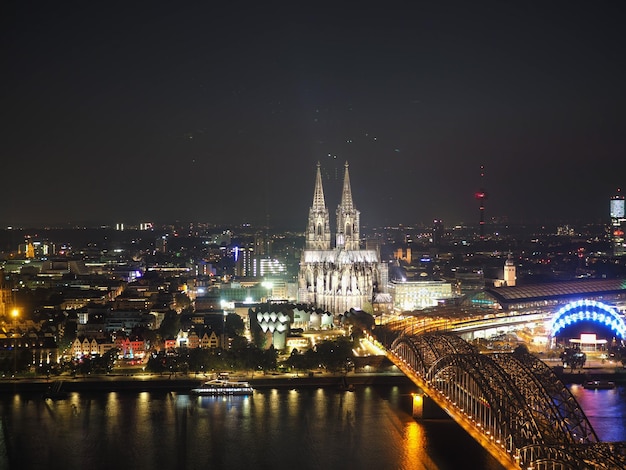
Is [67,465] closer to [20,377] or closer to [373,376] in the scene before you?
[20,377]

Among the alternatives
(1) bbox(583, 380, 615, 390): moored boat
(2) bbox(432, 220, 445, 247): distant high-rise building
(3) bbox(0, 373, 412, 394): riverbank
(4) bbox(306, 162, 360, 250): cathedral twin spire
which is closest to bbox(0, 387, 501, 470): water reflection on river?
(3) bbox(0, 373, 412, 394): riverbank

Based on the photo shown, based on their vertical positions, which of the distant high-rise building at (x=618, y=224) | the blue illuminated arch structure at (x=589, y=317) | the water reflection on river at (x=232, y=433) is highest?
the distant high-rise building at (x=618, y=224)

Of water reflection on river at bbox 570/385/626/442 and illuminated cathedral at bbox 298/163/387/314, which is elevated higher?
illuminated cathedral at bbox 298/163/387/314

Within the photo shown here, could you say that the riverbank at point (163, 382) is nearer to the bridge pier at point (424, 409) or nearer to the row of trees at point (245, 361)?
the row of trees at point (245, 361)

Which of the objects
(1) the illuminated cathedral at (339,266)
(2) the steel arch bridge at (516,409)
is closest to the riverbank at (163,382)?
(2) the steel arch bridge at (516,409)

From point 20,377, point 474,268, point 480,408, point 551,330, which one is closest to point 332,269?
point 551,330

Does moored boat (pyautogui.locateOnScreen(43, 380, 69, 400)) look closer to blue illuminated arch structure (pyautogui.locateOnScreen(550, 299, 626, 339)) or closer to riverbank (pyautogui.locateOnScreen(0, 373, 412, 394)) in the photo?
riverbank (pyautogui.locateOnScreen(0, 373, 412, 394))
